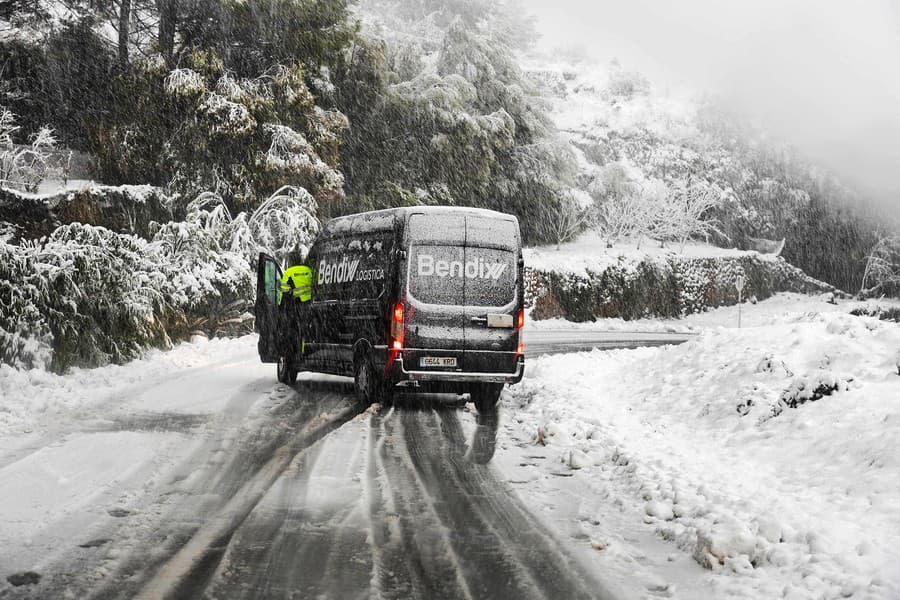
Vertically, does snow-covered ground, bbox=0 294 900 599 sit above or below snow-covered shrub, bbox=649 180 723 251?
below

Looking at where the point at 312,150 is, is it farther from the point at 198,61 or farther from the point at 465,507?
the point at 465,507

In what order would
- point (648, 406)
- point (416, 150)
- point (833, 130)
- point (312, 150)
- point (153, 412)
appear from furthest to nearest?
point (833, 130) < point (416, 150) < point (312, 150) < point (648, 406) < point (153, 412)

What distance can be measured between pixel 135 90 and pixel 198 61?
219 cm

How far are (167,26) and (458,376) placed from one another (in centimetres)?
1866

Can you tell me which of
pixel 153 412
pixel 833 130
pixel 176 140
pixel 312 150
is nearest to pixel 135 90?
pixel 176 140

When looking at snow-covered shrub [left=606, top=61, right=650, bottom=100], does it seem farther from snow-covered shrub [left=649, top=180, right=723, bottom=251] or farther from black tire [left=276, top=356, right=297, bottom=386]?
black tire [left=276, top=356, right=297, bottom=386]

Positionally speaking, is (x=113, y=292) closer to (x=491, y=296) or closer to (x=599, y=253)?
(x=491, y=296)

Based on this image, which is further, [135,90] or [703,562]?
[135,90]

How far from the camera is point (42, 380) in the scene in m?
10.8

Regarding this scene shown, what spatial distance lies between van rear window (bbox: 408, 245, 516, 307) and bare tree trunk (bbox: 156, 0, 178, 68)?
17057mm

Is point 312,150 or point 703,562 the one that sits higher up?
point 312,150

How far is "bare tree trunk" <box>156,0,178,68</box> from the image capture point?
944 inches

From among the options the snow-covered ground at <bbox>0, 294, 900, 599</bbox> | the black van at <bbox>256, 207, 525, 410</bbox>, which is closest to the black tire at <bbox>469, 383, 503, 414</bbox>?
the black van at <bbox>256, 207, 525, 410</bbox>

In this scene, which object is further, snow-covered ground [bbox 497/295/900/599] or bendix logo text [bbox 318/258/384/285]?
bendix logo text [bbox 318/258/384/285]
